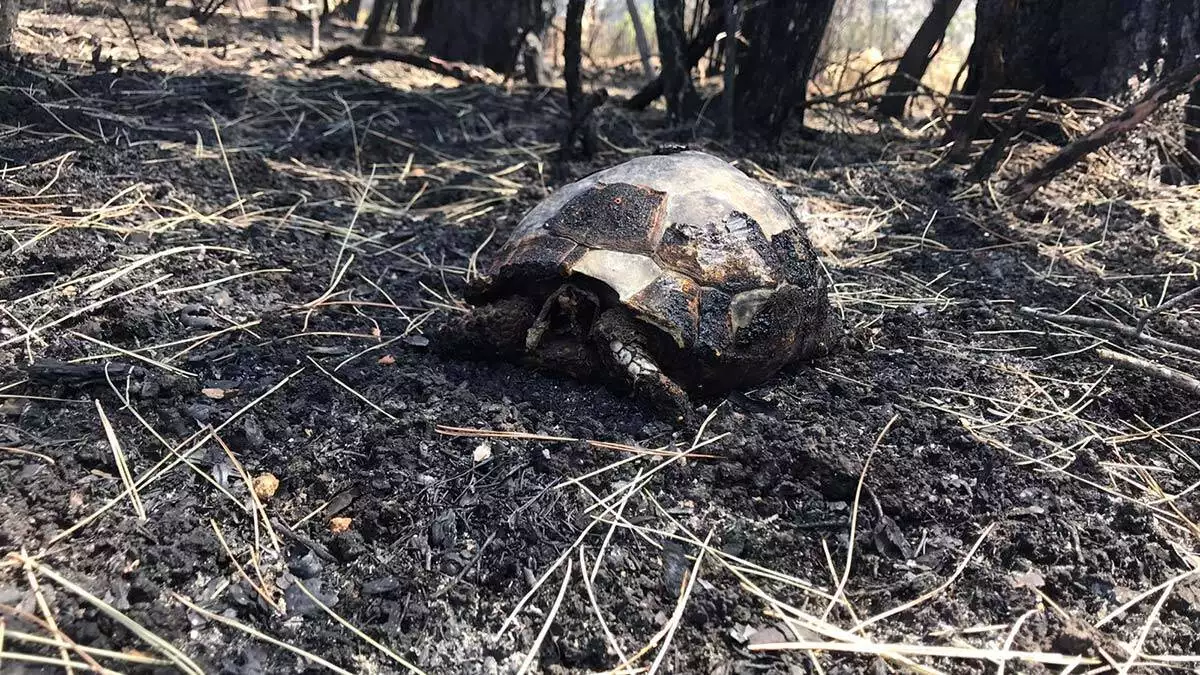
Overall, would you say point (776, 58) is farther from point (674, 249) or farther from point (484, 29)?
point (674, 249)

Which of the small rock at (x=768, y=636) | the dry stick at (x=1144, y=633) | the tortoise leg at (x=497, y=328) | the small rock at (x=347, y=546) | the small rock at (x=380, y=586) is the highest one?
the tortoise leg at (x=497, y=328)

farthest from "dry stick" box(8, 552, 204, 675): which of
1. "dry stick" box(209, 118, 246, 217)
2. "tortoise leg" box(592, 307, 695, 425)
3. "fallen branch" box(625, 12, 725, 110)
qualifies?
"fallen branch" box(625, 12, 725, 110)

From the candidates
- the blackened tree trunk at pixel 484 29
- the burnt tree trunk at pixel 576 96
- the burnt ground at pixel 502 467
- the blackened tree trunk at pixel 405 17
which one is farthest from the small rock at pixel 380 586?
the blackened tree trunk at pixel 405 17

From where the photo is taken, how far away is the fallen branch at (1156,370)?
2.30 m

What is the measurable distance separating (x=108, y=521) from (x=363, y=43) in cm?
664

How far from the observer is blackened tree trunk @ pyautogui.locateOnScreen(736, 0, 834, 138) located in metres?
4.82

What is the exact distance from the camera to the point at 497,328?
241 centimetres

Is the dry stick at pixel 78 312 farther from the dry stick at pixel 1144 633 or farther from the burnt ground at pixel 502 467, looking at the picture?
the dry stick at pixel 1144 633

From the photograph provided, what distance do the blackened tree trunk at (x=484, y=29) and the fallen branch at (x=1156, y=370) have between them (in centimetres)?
530

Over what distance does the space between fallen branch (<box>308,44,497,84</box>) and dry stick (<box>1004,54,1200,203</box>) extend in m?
4.29

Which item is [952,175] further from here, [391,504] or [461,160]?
[391,504]

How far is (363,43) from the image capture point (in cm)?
727

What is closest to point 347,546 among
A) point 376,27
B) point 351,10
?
point 376,27

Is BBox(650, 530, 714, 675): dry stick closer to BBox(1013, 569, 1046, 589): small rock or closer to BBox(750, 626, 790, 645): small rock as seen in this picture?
BBox(750, 626, 790, 645): small rock
